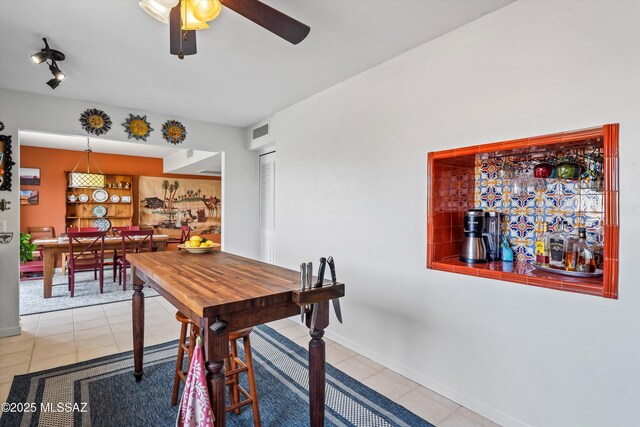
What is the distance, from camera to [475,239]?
2.16 m

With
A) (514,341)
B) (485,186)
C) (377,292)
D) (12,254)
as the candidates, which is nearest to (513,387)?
(514,341)

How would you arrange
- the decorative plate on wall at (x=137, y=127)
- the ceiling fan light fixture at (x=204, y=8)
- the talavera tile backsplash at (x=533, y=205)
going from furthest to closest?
the decorative plate on wall at (x=137, y=127), the talavera tile backsplash at (x=533, y=205), the ceiling fan light fixture at (x=204, y=8)

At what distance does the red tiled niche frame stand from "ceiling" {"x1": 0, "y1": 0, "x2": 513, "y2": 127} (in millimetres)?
801

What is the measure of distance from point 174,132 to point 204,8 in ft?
9.42

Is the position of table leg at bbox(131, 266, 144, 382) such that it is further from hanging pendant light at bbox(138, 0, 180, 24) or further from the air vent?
the air vent

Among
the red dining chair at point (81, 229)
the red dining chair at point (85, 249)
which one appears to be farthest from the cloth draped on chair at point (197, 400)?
the red dining chair at point (81, 229)

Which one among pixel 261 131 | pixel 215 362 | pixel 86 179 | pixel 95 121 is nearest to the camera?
pixel 215 362

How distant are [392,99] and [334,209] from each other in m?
1.07

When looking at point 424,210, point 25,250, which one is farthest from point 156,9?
point 25,250

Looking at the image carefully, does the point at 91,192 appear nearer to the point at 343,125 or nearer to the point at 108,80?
the point at 108,80

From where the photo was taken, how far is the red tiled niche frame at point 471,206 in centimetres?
148

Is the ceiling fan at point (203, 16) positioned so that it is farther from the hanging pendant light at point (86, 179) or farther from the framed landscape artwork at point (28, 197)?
the framed landscape artwork at point (28, 197)

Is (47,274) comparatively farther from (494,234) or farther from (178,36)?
(494,234)

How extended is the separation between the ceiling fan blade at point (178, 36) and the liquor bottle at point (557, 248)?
86.6 inches
